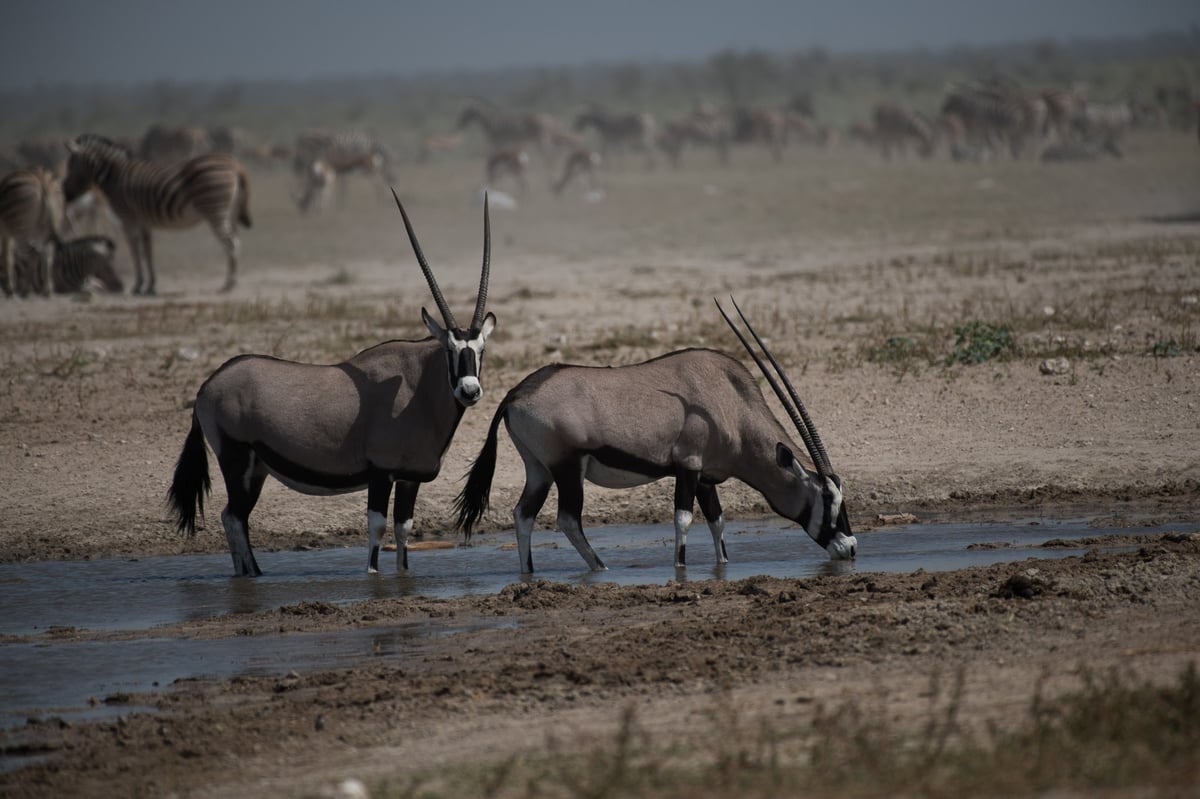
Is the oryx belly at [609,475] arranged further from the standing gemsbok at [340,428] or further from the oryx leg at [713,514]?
the standing gemsbok at [340,428]

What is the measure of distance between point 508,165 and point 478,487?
28.4 m

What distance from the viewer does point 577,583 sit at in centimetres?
780

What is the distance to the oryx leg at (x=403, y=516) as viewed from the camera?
327 inches

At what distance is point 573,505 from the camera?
8.06 m

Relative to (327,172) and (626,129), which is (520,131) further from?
(327,172)

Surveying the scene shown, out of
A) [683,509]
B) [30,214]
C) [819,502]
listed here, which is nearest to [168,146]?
[30,214]

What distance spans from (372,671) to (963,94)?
38736mm

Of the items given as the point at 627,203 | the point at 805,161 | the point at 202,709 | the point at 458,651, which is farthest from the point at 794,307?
the point at 805,161

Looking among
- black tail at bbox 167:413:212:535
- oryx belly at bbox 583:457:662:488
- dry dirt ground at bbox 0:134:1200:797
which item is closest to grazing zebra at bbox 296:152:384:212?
dry dirt ground at bbox 0:134:1200:797

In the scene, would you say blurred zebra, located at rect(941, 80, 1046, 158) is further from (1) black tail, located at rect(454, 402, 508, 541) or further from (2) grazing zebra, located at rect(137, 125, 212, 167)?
(1) black tail, located at rect(454, 402, 508, 541)

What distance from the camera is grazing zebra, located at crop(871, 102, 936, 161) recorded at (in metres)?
42.7

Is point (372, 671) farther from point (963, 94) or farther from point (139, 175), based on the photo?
point (963, 94)

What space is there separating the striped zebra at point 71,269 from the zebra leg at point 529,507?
39.0 feet

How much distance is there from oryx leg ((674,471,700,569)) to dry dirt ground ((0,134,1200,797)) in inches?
28.3
